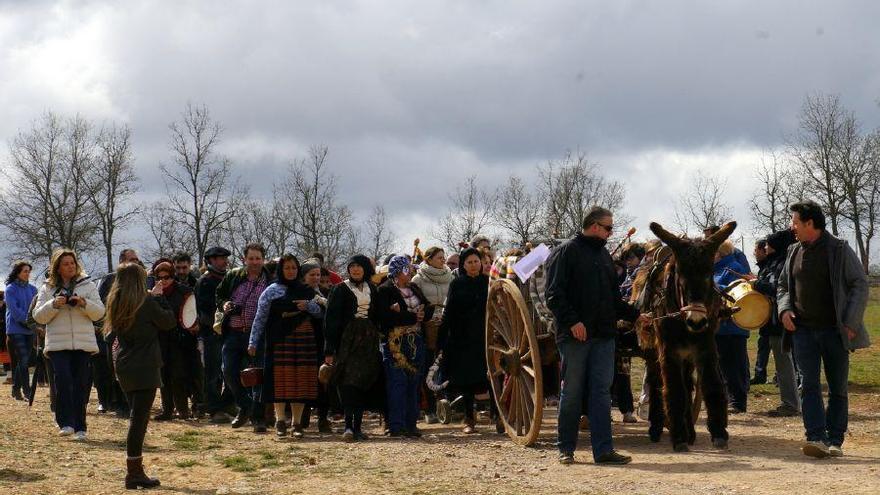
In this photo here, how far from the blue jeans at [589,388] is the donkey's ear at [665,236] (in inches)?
36.6

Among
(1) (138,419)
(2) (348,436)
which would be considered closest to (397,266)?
(2) (348,436)

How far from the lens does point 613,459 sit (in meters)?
8.75

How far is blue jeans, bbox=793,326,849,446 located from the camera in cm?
876

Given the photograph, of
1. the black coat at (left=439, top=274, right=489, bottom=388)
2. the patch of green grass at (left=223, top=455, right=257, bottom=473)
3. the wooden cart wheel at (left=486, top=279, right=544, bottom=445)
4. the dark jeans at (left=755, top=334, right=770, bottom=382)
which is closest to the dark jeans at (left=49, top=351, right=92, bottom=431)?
the patch of green grass at (left=223, top=455, right=257, bottom=473)

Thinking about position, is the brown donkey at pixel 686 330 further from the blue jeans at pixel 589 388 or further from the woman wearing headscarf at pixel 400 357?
the woman wearing headscarf at pixel 400 357

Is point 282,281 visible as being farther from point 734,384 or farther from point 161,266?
point 734,384

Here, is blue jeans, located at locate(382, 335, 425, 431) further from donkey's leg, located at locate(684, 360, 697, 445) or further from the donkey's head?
the donkey's head

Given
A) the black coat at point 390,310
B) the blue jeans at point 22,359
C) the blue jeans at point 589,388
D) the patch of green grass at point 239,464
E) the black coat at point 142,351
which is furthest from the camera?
the blue jeans at point 22,359

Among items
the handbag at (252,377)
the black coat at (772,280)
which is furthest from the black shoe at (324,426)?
the black coat at (772,280)

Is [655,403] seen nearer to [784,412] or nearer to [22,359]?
[784,412]

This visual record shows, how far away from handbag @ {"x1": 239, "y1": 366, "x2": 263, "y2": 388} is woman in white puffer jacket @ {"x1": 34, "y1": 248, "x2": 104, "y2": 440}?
160 centimetres

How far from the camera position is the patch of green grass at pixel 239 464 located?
29.9 ft

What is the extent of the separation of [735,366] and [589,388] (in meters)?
4.50

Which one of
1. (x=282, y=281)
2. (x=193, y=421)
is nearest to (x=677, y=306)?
(x=282, y=281)
